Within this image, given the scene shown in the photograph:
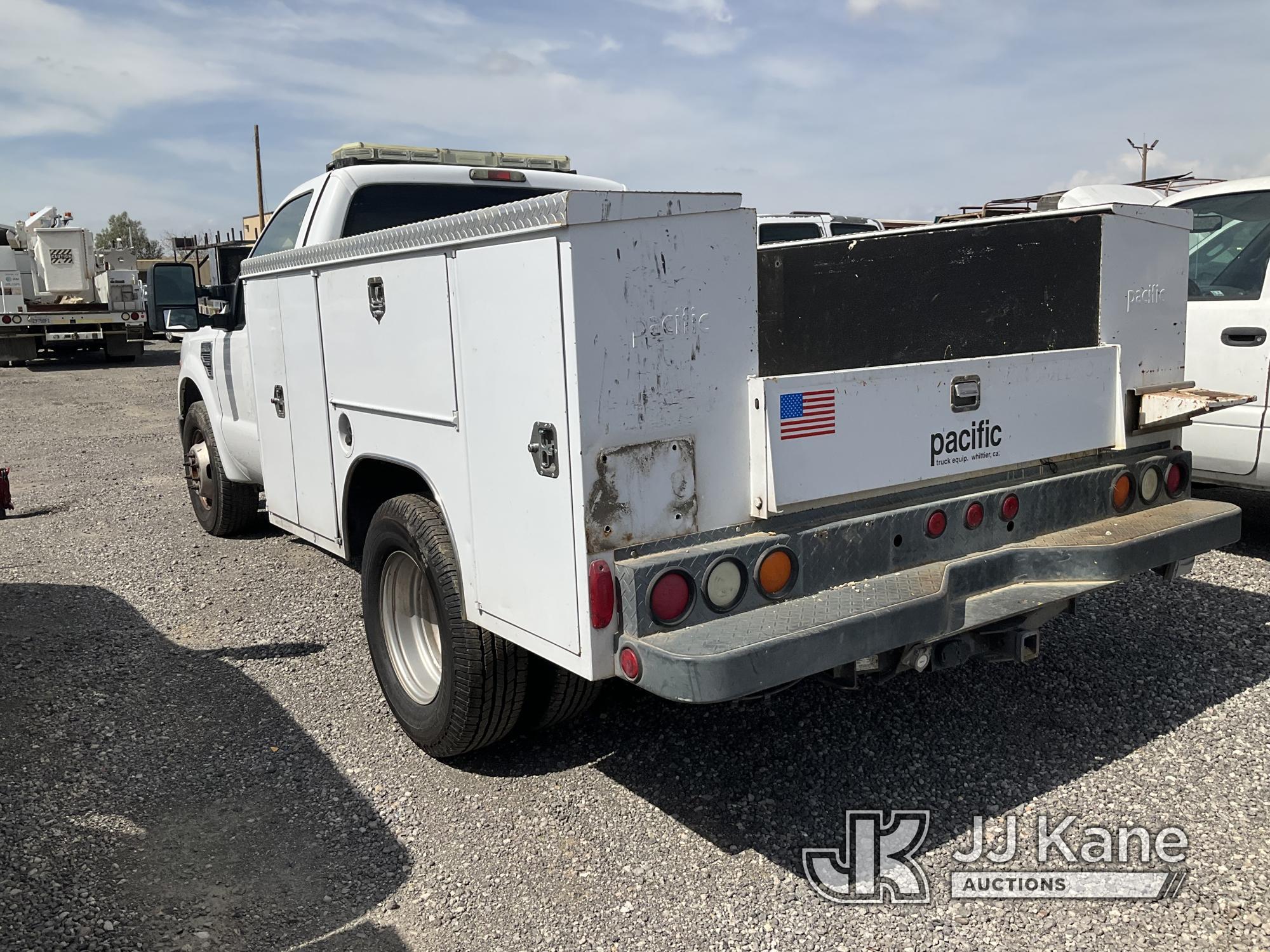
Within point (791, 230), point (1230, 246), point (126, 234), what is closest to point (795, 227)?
point (791, 230)

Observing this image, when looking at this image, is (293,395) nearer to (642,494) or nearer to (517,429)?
(517,429)

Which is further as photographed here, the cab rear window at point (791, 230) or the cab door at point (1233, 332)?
the cab rear window at point (791, 230)

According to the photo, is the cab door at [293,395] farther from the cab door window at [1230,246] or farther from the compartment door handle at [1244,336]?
the compartment door handle at [1244,336]

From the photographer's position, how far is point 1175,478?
3990 millimetres

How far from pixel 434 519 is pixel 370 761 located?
3.26 ft

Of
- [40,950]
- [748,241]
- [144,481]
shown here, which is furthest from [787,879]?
[144,481]

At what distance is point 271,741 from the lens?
3.93m

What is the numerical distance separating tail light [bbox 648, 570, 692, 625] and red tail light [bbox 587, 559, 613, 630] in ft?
0.34

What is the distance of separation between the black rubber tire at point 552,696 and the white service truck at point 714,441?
0.01 m

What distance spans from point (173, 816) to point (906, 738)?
2.54 meters

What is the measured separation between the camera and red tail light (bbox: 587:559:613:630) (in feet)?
8.68

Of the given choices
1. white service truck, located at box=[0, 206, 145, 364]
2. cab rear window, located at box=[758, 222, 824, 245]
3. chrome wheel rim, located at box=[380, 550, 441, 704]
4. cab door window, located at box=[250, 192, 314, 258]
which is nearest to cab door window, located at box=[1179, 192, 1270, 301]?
chrome wheel rim, located at box=[380, 550, 441, 704]

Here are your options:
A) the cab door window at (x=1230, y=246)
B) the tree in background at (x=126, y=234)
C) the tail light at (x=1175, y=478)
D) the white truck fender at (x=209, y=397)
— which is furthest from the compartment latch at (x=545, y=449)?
the tree in background at (x=126, y=234)

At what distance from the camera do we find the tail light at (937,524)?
3258 mm
